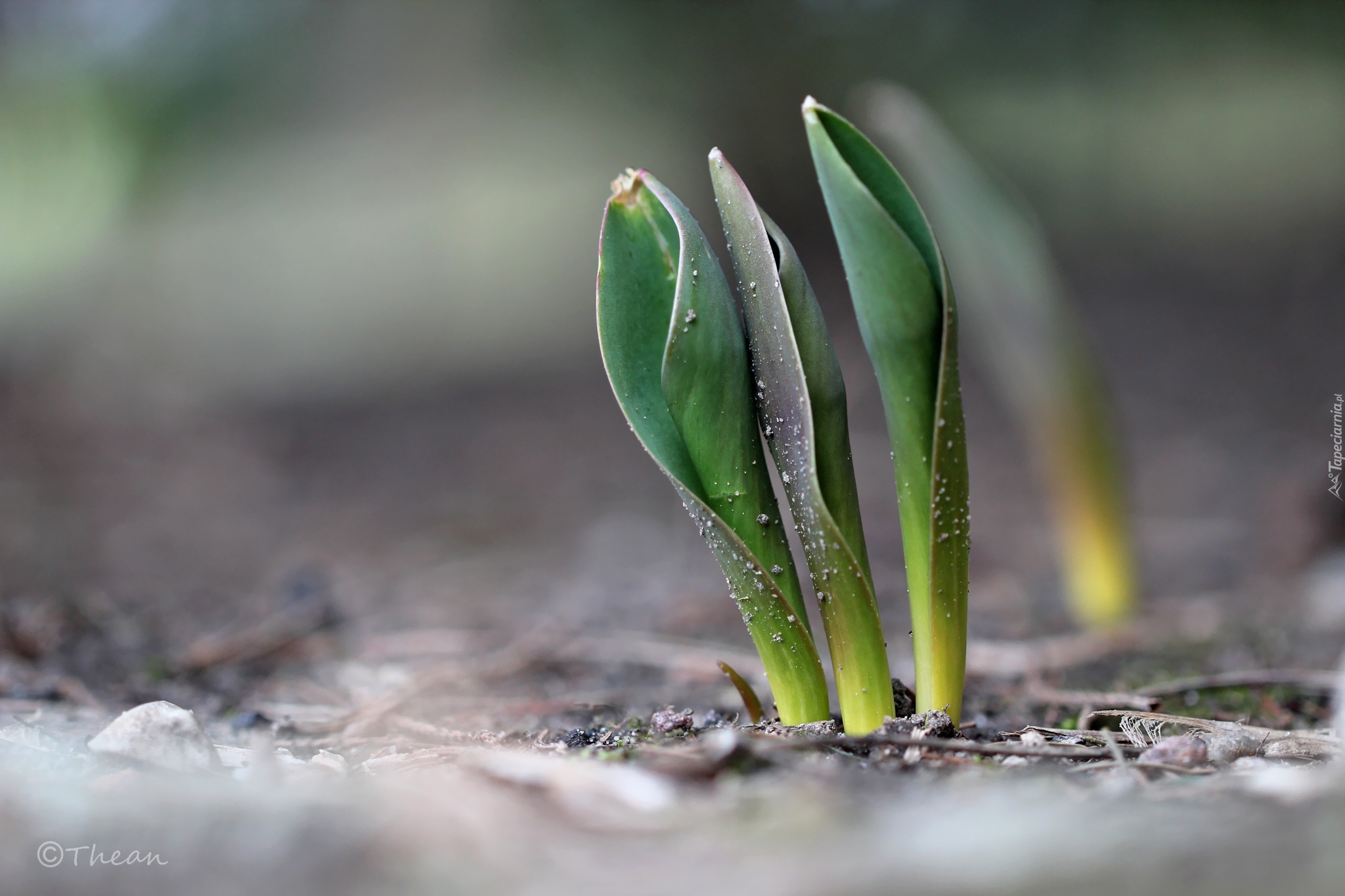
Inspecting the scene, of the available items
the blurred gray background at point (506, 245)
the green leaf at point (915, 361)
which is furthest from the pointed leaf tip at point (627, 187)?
the blurred gray background at point (506, 245)

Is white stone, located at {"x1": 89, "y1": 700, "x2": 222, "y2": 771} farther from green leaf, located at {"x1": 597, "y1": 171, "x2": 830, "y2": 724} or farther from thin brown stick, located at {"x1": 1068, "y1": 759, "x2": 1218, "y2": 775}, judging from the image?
thin brown stick, located at {"x1": 1068, "y1": 759, "x2": 1218, "y2": 775}

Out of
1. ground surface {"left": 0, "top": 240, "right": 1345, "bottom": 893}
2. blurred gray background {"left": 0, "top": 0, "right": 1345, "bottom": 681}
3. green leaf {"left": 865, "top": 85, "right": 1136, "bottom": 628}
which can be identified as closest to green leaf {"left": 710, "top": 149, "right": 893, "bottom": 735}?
ground surface {"left": 0, "top": 240, "right": 1345, "bottom": 893}

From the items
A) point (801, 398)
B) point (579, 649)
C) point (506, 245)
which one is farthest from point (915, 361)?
point (506, 245)

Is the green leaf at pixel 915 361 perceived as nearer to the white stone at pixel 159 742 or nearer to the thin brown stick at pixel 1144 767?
the thin brown stick at pixel 1144 767

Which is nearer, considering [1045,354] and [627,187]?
[627,187]

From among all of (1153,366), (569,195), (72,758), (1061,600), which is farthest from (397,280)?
(72,758)

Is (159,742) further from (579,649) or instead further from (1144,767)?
(579,649)
